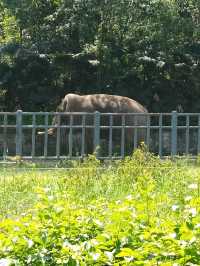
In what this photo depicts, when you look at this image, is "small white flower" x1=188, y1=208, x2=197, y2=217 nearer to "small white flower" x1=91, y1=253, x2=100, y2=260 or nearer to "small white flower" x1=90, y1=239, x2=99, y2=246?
"small white flower" x1=90, y1=239, x2=99, y2=246

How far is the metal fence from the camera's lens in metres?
15.5

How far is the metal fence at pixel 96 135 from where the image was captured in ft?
50.9

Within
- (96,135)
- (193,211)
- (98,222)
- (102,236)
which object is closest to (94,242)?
(102,236)

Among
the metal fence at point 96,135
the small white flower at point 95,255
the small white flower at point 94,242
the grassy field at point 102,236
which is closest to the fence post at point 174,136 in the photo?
the metal fence at point 96,135

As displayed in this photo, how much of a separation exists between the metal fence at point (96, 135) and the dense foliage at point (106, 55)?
13.6 feet

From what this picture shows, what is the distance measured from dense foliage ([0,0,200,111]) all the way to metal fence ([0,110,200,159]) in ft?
13.6

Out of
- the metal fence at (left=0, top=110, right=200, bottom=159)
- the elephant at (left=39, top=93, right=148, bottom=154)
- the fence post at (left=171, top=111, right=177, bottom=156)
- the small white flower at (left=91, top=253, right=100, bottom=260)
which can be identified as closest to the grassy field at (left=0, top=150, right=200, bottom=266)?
the small white flower at (left=91, top=253, right=100, bottom=260)

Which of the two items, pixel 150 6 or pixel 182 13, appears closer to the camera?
pixel 150 6

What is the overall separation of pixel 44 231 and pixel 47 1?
67.5 feet

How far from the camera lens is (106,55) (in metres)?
22.0

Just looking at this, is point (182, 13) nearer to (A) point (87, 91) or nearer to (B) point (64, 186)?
(A) point (87, 91)

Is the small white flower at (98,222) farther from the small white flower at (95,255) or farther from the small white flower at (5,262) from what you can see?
the small white flower at (5,262)

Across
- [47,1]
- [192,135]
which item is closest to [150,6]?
[47,1]

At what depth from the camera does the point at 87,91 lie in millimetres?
23062
